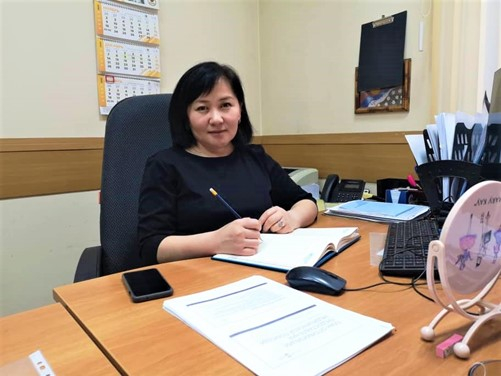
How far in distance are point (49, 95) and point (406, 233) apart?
5.17 feet

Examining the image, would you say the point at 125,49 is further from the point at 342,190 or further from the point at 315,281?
the point at 315,281

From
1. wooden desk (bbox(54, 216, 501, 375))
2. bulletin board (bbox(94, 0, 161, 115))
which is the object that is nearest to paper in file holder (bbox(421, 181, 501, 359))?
wooden desk (bbox(54, 216, 501, 375))

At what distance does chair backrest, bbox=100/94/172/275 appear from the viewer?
3.69 feet

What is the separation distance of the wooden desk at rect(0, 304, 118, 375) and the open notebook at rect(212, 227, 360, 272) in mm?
376

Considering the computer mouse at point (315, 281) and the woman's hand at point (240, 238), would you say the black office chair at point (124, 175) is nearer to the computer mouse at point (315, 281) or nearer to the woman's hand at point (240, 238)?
the woman's hand at point (240, 238)

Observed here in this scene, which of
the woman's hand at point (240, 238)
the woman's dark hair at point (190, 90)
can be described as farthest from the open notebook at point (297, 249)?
the woman's dark hair at point (190, 90)

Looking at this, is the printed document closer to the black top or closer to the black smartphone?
the black smartphone

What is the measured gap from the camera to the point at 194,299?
2.15 ft

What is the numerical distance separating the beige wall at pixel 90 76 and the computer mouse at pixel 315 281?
1373mm

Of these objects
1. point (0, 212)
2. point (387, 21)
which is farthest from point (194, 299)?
point (387, 21)

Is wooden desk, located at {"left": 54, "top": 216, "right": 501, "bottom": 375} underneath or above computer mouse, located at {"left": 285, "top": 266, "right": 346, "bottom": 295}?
underneath

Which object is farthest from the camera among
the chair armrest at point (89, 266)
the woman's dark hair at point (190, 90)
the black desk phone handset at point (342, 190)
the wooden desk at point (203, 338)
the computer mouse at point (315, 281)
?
the black desk phone handset at point (342, 190)

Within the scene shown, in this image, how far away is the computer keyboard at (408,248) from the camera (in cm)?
75

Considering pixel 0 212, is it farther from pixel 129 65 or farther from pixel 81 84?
pixel 129 65
